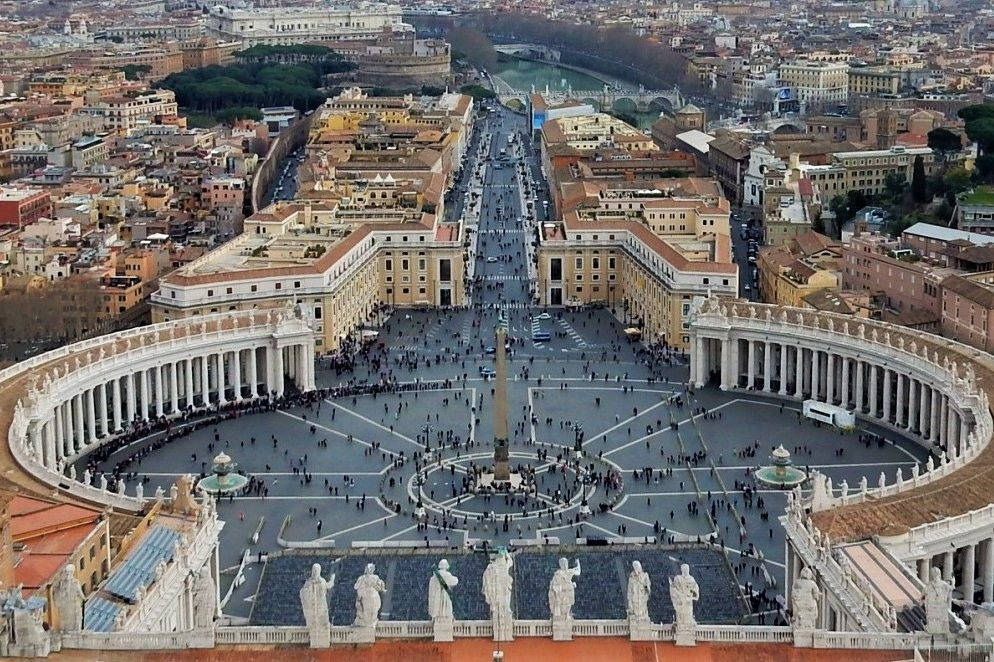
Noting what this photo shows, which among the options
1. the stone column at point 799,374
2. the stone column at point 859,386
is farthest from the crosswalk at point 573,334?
the stone column at point 859,386

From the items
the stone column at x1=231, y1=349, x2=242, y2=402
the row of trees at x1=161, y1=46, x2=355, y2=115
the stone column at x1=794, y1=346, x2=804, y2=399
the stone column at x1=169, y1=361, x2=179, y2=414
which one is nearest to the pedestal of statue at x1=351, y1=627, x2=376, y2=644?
the stone column at x1=169, y1=361, x2=179, y2=414

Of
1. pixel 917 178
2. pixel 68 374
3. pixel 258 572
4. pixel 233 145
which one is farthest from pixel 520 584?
pixel 233 145

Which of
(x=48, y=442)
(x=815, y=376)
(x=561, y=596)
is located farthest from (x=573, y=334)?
(x=561, y=596)

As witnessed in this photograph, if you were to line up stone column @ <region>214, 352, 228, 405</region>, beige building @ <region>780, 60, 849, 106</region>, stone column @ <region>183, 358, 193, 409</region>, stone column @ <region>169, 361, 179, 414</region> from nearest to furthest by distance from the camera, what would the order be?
stone column @ <region>169, 361, 179, 414</region>, stone column @ <region>183, 358, 193, 409</region>, stone column @ <region>214, 352, 228, 405</region>, beige building @ <region>780, 60, 849, 106</region>

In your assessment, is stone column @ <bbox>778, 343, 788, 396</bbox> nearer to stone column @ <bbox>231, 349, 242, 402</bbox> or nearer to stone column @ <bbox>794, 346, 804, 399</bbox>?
stone column @ <bbox>794, 346, 804, 399</bbox>

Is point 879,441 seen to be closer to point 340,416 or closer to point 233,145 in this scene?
point 340,416

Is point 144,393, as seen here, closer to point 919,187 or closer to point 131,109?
point 919,187
